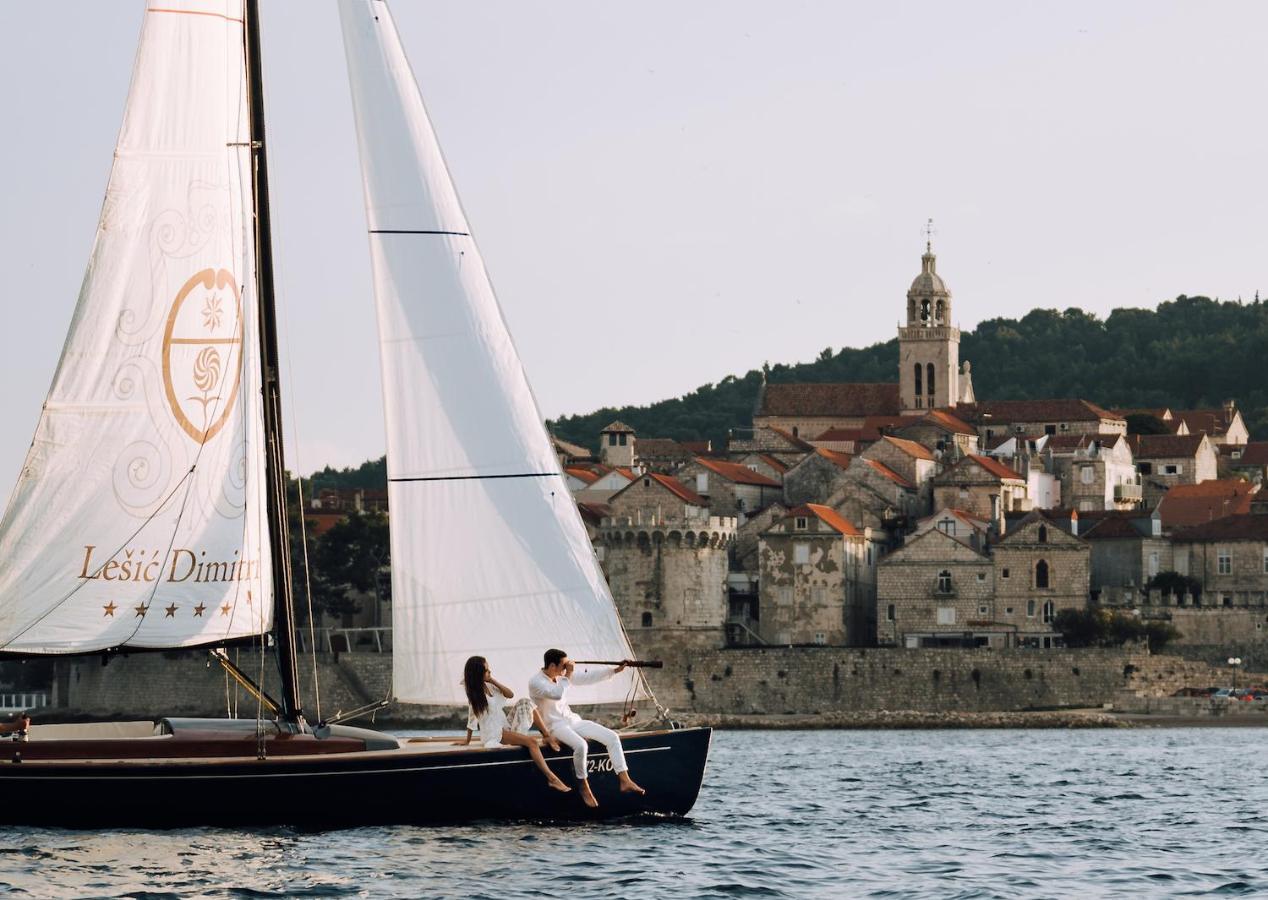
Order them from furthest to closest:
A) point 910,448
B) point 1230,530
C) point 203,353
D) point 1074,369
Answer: point 1074,369 → point 910,448 → point 1230,530 → point 203,353

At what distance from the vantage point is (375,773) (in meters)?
21.5

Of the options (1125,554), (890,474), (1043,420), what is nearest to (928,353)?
(1043,420)

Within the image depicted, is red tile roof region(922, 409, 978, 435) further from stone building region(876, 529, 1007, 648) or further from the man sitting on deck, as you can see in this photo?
the man sitting on deck

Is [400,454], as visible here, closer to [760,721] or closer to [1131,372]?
[760,721]

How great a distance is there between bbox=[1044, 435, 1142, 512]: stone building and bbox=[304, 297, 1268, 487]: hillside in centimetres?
3437

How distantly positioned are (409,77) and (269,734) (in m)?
6.03

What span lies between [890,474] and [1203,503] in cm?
1180

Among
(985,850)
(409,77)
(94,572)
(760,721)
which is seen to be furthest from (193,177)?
(760,721)

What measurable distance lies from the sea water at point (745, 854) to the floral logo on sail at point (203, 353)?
3.47 m

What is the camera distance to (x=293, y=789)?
2148 cm

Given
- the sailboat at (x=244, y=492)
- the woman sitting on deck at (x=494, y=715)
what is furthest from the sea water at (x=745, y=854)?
the woman sitting on deck at (x=494, y=715)

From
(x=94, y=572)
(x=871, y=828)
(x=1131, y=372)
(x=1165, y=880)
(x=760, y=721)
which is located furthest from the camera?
(x=1131, y=372)

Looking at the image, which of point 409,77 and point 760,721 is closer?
point 409,77

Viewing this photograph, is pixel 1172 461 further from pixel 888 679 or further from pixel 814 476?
pixel 888 679
